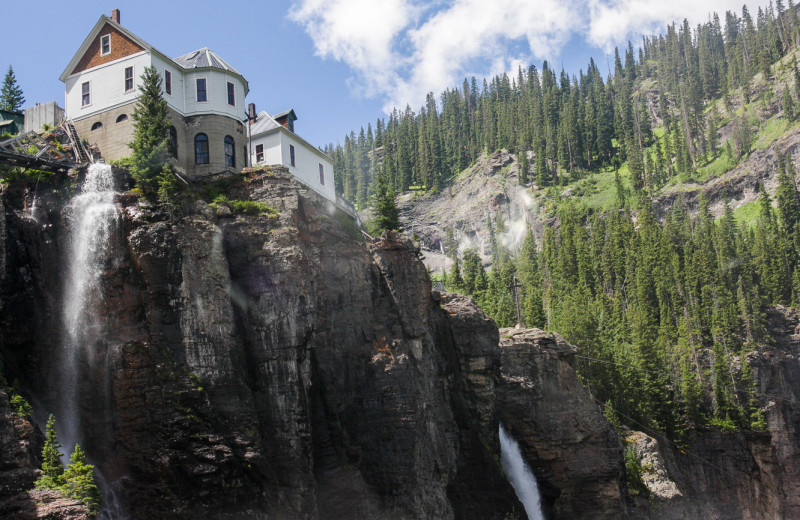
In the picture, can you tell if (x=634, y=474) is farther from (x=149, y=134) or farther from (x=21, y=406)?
(x=21, y=406)

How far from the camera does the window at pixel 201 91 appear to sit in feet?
162

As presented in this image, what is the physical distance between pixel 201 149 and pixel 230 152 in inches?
73.7

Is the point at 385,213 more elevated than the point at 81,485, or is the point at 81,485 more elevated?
the point at 385,213

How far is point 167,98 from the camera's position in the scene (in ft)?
156

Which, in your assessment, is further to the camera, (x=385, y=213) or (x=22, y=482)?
(x=385, y=213)

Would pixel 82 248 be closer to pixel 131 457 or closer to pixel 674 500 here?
pixel 131 457

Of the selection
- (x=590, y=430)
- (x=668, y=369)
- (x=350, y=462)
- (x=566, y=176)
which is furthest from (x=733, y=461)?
(x=566, y=176)

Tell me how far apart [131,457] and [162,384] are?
3550 mm

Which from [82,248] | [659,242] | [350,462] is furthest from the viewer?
[659,242]

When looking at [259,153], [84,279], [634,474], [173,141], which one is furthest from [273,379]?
[634,474]

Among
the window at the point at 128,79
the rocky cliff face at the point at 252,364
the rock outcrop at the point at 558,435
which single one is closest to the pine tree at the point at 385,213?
the rock outcrop at the point at 558,435

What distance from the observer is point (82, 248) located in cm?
3806

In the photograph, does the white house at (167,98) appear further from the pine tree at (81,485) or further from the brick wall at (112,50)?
the pine tree at (81,485)

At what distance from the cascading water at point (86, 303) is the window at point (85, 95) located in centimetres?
975
